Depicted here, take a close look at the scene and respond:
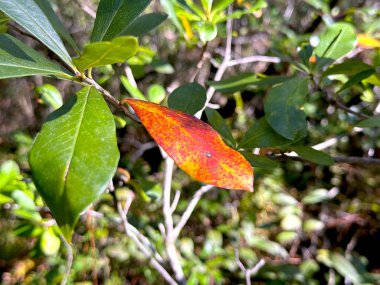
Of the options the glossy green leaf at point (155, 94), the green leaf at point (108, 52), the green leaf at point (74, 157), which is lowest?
the glossy green leaf at point (155, 94)

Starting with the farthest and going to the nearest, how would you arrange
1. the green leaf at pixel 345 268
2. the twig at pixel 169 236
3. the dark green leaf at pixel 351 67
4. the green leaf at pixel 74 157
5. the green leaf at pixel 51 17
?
the green leaf at pixel 345 268
the twig at pixel 169 236
the dark green leaf at pixel 351 67
the green leaf at pixel 51 17
the green leaf at pixel 74 157

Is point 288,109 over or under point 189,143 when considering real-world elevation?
under

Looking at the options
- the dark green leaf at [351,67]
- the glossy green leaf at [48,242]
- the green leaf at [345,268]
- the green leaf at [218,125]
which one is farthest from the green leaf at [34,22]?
the green leaf at [345,268]

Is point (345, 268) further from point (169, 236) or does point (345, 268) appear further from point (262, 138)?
point (262, 138)

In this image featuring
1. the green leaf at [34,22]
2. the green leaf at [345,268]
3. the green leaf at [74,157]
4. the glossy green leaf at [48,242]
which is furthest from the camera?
the green leaf at [345,268]

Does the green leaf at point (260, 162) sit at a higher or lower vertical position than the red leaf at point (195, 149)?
lower

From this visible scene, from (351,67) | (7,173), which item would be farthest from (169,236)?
(351,67)

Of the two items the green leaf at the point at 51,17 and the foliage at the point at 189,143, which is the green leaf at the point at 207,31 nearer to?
the foliage at the point at 189,143
